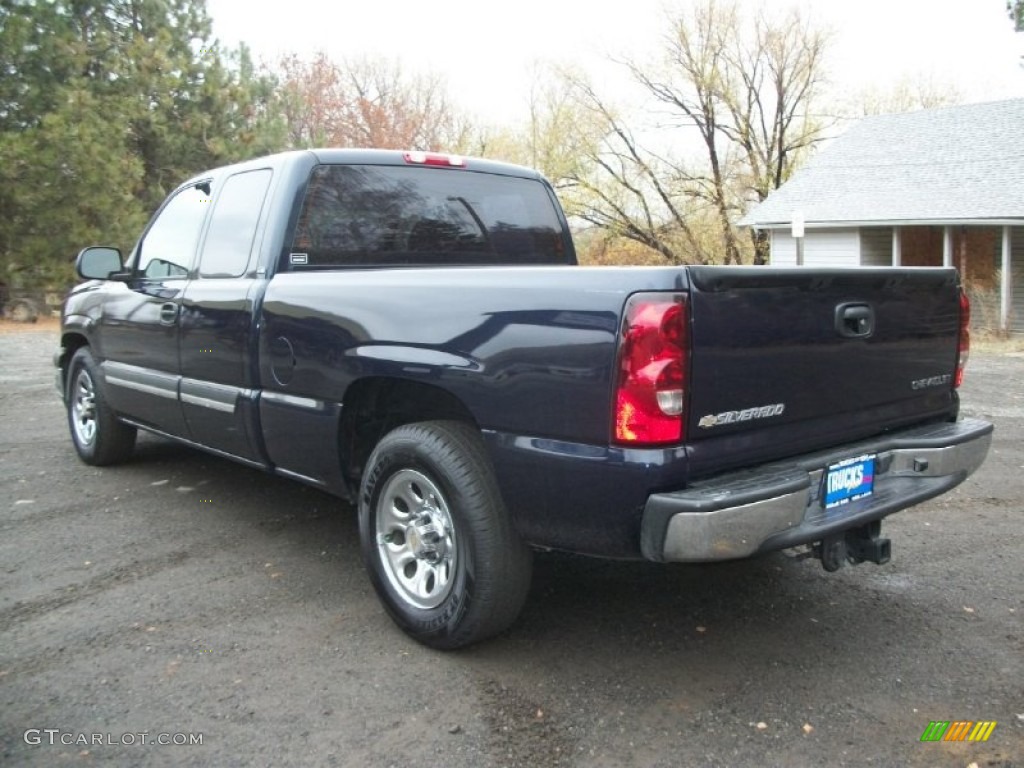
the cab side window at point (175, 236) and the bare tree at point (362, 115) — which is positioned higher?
the bare tree at point (362, 115)

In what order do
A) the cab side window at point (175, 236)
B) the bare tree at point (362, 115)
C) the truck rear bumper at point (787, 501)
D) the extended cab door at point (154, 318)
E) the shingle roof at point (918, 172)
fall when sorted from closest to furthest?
the truck rear bumper at point (787, 501), the extended cab door at point (154, 318), the cab side window at point (175, 236), the shingle roof at point (918, 172), the bare tree at point (362, 115)

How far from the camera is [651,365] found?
265 centimetres

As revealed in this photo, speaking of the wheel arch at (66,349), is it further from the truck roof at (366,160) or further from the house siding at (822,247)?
the house siding at (822,247)

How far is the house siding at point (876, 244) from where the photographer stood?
74.0 feet

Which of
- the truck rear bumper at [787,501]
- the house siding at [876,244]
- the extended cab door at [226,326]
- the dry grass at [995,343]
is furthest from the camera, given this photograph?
the house siding at [876,244]

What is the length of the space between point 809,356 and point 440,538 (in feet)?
4.88

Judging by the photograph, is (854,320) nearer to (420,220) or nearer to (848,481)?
(848,481)

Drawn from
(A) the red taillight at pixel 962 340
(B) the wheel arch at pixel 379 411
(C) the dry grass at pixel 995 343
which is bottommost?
(C) the dry grass at pixel 995 343

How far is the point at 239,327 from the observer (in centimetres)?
418

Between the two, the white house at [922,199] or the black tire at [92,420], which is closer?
the black tire at [92,420]

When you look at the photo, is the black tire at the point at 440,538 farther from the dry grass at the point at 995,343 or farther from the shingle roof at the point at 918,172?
the shingle roof at the point at 918,172

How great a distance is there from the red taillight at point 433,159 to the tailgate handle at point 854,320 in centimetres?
234

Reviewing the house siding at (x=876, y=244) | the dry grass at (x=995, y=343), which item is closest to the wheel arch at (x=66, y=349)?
the dry grass at (x=995, y=343)

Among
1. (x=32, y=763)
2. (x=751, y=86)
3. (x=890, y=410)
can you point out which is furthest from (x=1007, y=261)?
(x=32, y=763)
